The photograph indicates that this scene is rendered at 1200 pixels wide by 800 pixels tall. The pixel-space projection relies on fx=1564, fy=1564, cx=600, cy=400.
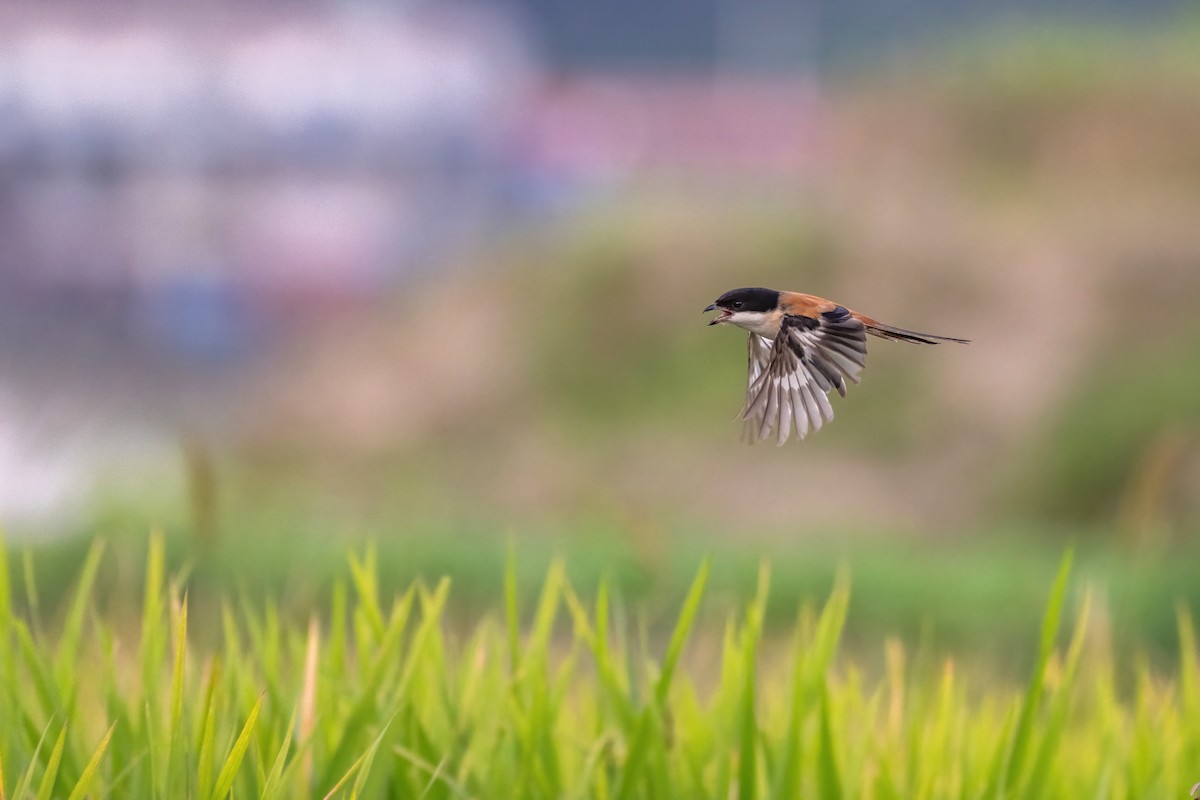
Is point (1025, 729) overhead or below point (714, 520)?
overhead

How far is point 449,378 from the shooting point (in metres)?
14.9

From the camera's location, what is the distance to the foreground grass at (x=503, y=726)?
5.74ft

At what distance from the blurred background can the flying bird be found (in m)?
0.95

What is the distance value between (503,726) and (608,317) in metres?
13.2

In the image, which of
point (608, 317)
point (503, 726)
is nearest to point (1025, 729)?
point (503, 726)

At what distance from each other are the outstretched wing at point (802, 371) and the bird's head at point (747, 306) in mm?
27

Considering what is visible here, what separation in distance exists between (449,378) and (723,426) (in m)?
2.80

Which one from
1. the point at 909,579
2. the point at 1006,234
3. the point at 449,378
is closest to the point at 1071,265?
the point at 1006,234

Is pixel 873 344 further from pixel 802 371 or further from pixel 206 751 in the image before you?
pixel 802 371

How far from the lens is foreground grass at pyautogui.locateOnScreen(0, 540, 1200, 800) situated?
5.74 feet

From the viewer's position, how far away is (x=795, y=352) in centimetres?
106

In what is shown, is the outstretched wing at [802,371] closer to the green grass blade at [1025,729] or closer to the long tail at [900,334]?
the long tail at [900,334]

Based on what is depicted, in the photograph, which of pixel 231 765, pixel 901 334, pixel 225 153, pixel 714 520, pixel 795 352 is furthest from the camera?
pixel 225 153

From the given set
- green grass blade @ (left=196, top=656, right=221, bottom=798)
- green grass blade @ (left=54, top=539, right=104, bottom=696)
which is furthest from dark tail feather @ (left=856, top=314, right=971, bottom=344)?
green grass blade @ (left=54, top=539, right=104, bottom=696)
